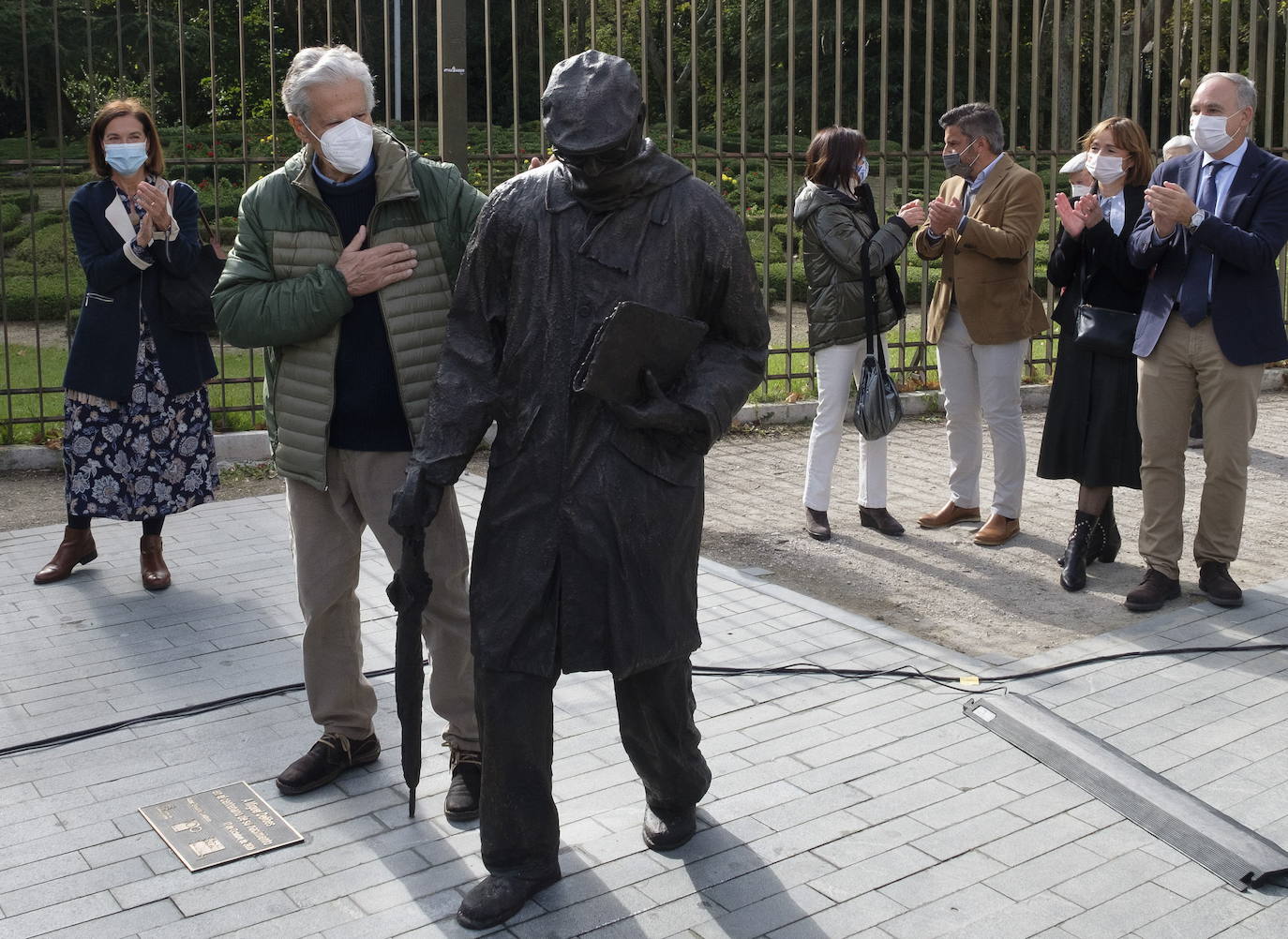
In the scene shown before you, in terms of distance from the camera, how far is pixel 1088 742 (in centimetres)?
440

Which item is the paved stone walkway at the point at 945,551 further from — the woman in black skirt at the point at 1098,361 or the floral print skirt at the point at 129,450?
the floral print skirt at the point at 129,450

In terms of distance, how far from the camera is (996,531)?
23.2 ft

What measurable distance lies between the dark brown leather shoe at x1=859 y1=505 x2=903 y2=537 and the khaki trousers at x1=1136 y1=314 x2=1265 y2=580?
1438 millimetres

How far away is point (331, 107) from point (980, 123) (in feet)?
12.8

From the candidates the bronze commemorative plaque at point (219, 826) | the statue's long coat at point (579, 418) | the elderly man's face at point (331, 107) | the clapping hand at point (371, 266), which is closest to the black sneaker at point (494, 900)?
the statue's long coat at point (579, 418)

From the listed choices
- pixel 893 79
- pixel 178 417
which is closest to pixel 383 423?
pixel 178 417

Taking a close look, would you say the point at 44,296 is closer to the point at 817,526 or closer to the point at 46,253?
the point at 46,253

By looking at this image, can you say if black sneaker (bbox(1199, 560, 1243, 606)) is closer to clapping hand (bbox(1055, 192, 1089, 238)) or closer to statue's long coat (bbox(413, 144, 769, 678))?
clapping hand (bbox(1055, 192, 1089, 238))

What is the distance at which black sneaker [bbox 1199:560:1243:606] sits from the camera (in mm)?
5965

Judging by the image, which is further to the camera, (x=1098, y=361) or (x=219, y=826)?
(x=1098, y=361)

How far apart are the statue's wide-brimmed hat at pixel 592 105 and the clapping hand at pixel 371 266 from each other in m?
0.84

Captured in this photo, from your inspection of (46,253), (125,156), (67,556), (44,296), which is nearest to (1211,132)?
(125,156)

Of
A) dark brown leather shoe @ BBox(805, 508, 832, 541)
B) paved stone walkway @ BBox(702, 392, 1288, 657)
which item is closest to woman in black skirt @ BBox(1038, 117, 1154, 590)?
paved stone walkway @ BBox(702, 392, 1288, 657)

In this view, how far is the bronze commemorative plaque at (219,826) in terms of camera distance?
3822 mm
